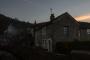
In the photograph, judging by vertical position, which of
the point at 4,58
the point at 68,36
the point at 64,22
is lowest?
the point at 4,58

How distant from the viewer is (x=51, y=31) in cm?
3331

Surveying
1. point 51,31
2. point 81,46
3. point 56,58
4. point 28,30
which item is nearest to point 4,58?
point 56,58

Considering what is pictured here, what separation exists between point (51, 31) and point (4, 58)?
508 inches

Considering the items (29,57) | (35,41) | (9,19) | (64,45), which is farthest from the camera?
(9,19)

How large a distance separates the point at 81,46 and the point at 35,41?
12043 millimetres

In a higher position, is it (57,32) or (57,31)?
(57,31)

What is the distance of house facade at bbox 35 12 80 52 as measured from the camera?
33125 mm

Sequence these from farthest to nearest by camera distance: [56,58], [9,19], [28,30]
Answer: [9,19] → [28,30] → [56,58]

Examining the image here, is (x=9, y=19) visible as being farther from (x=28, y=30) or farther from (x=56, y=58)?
(x=56, y=58)

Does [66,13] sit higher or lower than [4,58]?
higher

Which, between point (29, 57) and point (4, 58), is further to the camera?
point (4, 58)

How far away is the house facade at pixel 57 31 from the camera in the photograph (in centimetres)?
3312

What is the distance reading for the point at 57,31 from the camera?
33594mm

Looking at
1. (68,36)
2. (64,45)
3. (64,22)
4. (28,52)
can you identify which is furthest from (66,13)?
(28,52)
